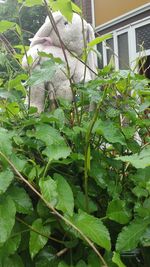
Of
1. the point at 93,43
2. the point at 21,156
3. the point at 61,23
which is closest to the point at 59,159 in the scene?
the point at 21,156

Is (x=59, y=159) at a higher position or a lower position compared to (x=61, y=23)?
lower

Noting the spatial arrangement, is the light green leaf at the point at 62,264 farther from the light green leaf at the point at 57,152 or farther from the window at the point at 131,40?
the window at the point at 131,40

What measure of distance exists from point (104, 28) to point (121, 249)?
29.8 feet

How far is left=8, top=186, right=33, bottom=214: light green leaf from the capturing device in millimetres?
849

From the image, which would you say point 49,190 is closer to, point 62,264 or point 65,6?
point 62,264

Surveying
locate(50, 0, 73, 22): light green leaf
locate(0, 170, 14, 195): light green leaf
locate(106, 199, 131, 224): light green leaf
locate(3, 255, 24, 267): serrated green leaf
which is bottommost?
locate(3, 255, 24, 267): serrated green leaf

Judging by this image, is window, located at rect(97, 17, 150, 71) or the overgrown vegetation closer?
the overgrown vegetation

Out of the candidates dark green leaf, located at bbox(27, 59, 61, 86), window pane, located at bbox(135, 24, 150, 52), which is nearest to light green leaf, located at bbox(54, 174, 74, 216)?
dark green leaf, located at bbox(27, 59, 61, 86)

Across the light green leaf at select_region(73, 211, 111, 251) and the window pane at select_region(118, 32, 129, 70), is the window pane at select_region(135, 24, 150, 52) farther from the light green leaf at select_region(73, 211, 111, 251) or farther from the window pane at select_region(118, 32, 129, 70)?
the light green leaf at select_region(73, 211, 111, 251)

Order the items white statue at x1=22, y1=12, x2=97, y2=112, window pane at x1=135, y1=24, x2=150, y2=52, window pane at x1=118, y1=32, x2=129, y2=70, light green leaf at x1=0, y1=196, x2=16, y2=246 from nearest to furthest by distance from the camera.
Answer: light green leaf at x1=0, y1=196, x2=16, y2=246 < white statue at x1=22, y1=12, x2=97, y2=112 < window pane at x1=135, y1=24, x2=150, y2=52 < window pane at x1=118, y1=32, x2=129, y2=70

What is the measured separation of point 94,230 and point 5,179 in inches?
7.7

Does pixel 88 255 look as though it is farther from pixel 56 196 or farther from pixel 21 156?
pixel 21 156

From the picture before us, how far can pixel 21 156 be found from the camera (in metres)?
0.99

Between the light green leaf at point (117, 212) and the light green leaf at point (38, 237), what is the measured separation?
13 centimetres
